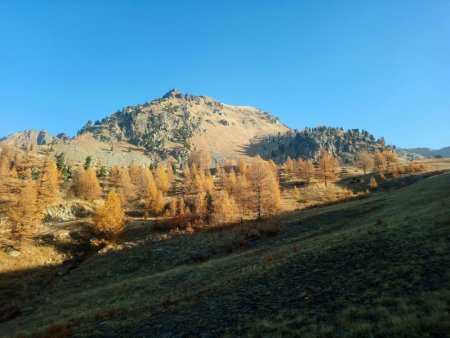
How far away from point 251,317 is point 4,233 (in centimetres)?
6546

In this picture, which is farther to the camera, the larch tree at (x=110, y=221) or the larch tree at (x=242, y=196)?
the larch tree at (x=242, y=196)

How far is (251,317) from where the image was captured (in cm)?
1561

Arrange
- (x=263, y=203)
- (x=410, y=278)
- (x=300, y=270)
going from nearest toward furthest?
(x=410, y=278), (x=300, y=270), (x=263, y=203)

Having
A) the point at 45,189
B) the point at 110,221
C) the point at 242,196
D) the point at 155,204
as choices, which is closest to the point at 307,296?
the point at 110,221

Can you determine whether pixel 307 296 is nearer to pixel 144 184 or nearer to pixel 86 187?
pixel 86 187

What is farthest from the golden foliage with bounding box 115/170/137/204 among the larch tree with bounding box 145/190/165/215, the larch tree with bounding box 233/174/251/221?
the larch tree with bounding box 233/174/251/221

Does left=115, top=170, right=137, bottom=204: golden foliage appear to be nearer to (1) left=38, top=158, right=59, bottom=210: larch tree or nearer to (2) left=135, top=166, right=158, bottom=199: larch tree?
(2) left=135, top=166, right=158, bottom=199: larch tree

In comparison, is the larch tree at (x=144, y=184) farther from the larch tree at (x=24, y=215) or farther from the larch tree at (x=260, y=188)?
the larch tree at (x=24, y=215)

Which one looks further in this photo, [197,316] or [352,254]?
[352,254]

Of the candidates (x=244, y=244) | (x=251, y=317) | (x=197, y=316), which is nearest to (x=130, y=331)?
(x=197, y=316)

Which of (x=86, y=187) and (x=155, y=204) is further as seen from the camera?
(x=86, y=187)

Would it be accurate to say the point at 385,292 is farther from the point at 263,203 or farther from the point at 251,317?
the point at 263,203

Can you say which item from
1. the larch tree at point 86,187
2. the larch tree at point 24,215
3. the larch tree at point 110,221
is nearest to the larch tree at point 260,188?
the larch tree at point 110,221

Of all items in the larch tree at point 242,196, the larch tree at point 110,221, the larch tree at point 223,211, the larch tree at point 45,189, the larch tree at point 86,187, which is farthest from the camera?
the larch tree at point 86,187
